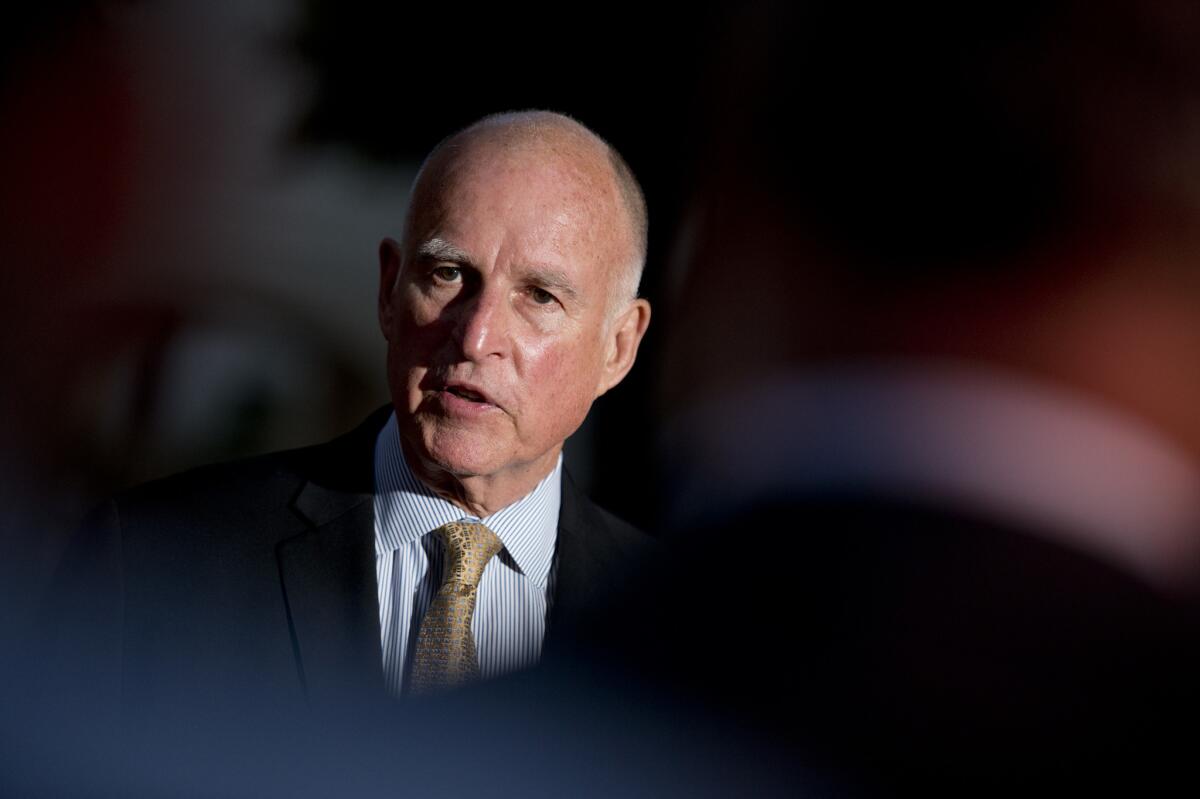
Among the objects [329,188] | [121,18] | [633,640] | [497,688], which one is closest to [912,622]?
[633,640]

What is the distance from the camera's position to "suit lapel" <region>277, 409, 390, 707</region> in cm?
105

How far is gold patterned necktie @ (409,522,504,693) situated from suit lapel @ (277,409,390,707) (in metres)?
0.05

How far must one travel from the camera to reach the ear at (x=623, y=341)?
1.21 m

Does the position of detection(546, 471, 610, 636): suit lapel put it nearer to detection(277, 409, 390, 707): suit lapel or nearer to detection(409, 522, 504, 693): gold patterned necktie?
detection(409, 522, 504, 693): gold patterned necktie

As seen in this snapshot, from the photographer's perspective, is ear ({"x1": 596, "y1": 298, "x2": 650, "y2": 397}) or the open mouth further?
ear ({"x1": 596, "y1": 298, "x2": 650, "y2": 397})

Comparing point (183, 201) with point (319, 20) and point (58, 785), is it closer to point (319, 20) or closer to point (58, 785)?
point (319, 20)

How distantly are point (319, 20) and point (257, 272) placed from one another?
0.39 m

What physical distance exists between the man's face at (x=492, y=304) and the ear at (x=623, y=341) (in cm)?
10

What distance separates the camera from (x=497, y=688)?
113 centimetres

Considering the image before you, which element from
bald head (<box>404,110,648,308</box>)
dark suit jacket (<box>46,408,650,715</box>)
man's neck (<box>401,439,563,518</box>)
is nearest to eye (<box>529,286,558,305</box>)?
bald head (<box>404,110,648,308</box>)

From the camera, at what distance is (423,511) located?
3.70 ft

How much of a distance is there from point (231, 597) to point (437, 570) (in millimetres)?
239

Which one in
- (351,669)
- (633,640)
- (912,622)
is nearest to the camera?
(351,669)

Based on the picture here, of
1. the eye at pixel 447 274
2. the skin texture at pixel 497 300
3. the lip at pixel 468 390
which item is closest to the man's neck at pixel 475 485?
the skin texture at pixel 497 300
